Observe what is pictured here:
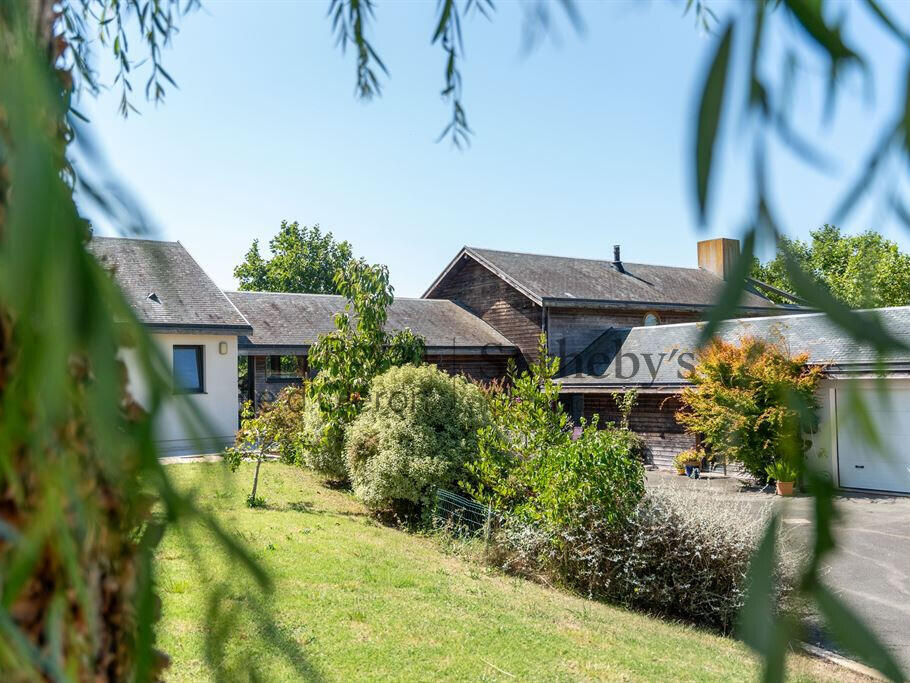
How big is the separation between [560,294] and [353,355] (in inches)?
433

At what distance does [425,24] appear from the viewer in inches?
83.1

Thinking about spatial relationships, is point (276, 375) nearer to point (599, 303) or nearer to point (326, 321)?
point (326, 321)

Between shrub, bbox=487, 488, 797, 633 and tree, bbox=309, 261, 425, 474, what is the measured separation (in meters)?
5.45

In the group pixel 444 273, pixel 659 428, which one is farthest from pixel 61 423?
pixel 444 273

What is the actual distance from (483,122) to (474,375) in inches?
846

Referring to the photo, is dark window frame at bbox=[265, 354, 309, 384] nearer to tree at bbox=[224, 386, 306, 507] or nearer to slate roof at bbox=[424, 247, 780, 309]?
tree at bbox=[224, 386, 306, 507]

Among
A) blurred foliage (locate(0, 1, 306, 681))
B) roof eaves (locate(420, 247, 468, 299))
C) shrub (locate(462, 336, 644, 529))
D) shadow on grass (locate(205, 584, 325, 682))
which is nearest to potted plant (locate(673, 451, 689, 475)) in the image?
shrub (locate(462, 336, 644, 529))

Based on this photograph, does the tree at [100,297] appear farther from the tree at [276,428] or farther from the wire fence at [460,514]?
the tree at [276,428]

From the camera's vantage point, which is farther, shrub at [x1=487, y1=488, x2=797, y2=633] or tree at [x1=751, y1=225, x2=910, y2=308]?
shrub at [x1=487, y1=488, x2=797, y2=633]

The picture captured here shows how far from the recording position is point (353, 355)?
45.5ft

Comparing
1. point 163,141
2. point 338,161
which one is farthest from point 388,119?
point 163,141

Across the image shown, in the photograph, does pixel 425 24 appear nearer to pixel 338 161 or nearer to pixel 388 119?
pixel 388 119

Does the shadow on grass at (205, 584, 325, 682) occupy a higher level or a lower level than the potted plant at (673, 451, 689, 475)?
higher

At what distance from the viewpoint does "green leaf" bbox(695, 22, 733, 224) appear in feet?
2.08
